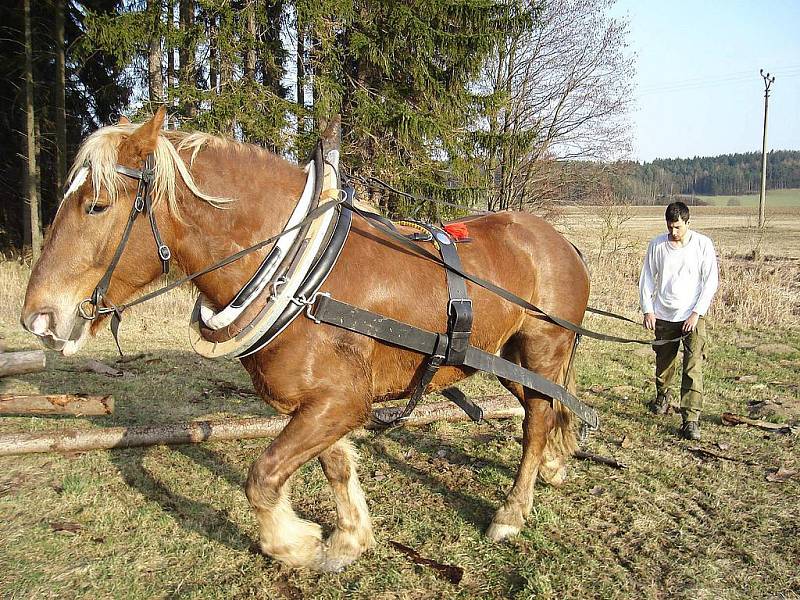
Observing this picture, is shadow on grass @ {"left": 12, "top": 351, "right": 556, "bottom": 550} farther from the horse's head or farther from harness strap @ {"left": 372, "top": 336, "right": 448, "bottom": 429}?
the horse's head

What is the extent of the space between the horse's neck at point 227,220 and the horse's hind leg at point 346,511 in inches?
43.8

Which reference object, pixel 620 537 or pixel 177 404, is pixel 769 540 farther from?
pixel 177 404

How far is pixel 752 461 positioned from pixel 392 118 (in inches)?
374

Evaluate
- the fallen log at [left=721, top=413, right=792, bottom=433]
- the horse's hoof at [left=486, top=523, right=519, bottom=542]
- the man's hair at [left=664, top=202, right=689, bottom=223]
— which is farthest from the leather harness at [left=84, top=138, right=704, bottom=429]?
the fallen log at [left=721, top=413, right=792, bottom=433]

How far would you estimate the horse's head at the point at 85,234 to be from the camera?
234 cm

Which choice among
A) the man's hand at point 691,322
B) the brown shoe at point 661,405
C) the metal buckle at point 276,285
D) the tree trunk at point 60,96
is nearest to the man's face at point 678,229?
the man's hand at point 691,322

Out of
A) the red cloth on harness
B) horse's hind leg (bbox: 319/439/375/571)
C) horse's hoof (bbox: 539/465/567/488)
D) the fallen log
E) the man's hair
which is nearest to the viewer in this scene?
horse's hind leg (bbox: 319/439/375/571)

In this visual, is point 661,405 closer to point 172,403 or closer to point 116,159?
point 172,403

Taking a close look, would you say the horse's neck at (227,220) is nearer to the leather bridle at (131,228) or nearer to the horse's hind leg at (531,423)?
the leather bridle at (131,228)

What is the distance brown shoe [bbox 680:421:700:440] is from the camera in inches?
192

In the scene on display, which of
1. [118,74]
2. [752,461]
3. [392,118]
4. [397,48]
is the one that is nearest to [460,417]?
[752,461]

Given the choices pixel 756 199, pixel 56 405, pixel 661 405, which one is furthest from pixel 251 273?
pixel 756 199

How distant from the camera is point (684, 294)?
5.12 metres

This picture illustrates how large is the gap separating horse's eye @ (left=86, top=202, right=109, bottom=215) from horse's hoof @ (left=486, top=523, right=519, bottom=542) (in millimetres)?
2735
